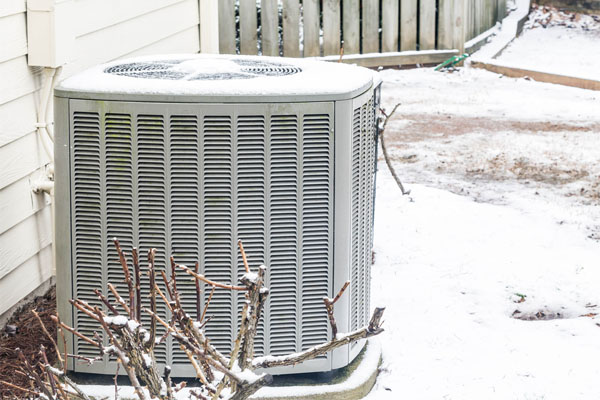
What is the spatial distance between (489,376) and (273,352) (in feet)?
3.26

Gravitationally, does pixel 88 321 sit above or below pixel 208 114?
below

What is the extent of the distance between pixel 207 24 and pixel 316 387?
4.58m

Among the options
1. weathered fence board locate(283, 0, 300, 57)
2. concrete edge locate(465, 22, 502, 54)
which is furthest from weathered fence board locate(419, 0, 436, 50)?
weathered fence board locate(283, 0, 300, 57)

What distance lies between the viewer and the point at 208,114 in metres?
3.23

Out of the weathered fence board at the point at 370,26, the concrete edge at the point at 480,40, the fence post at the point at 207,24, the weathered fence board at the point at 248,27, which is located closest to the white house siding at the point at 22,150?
the fence post at the point at 207,24

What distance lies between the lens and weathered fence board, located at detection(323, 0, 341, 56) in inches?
471

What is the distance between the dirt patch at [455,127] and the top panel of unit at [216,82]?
513 centimetres

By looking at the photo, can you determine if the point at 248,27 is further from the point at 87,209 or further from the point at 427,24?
the point at 87,209

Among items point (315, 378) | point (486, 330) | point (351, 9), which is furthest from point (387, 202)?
point (351, 9)

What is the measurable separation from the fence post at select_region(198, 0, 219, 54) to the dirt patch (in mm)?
2062

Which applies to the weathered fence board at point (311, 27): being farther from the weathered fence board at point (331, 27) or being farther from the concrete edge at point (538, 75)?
the concrete edge at point (538, 75)

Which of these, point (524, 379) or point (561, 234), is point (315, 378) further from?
point (561, 234)

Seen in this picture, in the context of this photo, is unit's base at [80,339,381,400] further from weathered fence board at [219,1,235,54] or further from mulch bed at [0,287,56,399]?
weathered fence board at [219,1,235,54]

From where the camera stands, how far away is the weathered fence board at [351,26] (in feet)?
39.5
